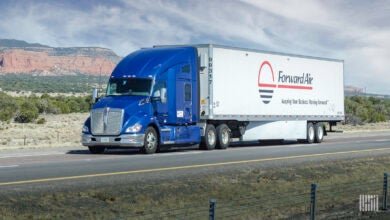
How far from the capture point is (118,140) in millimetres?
23406

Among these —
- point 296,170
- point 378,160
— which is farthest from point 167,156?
point 378,160

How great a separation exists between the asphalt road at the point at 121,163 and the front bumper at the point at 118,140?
551 millimetres

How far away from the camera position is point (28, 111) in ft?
210

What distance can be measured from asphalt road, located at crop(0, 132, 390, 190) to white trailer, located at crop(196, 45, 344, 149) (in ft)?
8.99

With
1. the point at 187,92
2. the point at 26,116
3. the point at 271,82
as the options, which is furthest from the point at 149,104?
the point at 26,116

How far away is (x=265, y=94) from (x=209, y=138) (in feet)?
15.3

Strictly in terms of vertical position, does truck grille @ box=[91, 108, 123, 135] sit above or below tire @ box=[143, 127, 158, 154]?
above

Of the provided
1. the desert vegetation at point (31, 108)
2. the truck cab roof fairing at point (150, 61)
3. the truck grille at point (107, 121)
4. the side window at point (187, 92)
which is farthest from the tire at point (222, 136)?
the desert vegetation at point (31, 108)

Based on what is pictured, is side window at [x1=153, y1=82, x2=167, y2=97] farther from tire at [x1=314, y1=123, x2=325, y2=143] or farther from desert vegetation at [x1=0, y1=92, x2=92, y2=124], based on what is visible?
desert vegetation at [x1=0, y1=92, x2=92, y2=124]

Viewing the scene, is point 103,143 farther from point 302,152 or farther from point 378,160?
point 378,160

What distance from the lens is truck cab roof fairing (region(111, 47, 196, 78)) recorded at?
2472 cm

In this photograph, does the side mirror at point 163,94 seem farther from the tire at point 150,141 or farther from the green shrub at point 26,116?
the green shrub at point 26,116

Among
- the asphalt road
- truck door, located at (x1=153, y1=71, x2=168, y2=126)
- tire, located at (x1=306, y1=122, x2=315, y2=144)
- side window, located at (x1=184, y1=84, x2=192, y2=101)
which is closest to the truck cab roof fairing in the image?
truck door, located at (x1=153, y1=71, x2=168, y2=126)

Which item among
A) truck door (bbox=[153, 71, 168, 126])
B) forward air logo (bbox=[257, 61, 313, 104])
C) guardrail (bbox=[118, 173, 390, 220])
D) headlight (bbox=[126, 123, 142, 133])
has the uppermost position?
forward air logo (bbox=[257, 61, 313, 104])
